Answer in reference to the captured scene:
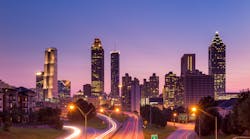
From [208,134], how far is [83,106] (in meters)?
82.5

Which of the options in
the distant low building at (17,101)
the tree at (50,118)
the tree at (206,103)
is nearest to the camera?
the tree at (206,103)

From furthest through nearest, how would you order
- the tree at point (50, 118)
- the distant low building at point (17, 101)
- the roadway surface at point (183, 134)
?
the distant low building at point (17, 101)
the tree at point (50, 118)
the roadway surface at point (183, 134)

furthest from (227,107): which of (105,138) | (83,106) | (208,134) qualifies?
(83,106)

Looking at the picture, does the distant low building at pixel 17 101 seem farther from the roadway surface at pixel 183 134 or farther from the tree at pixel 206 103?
the tree at pixel 206 103

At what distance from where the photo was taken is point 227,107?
140 metres

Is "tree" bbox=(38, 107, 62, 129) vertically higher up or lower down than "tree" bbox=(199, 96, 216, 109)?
lower down

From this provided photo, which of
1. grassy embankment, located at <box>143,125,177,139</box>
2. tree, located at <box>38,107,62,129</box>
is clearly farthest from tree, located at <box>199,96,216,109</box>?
tree, located at <box>38,107,62,129</box>

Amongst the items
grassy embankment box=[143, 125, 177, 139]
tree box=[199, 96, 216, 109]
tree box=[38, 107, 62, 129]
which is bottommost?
grassy embankment box=[143, 125, 177, 139]

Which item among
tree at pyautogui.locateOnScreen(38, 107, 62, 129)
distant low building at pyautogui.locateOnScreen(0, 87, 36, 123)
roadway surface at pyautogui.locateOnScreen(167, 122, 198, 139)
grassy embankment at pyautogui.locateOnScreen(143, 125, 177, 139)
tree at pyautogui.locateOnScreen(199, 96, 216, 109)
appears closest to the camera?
tree at pyautogui.locateOnScreen(199, 96, 216, 109)

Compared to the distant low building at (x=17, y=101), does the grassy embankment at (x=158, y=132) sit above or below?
below

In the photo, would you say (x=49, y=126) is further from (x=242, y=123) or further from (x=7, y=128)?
(x=242, y=123)

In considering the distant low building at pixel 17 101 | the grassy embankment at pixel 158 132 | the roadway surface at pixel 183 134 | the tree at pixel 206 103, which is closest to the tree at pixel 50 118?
the distant low building at pixel 17 101

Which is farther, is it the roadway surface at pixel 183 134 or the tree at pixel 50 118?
the tree at pixel 50 118

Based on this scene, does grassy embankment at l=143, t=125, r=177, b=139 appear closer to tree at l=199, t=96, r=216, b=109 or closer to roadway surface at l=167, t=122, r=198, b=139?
roadway surface at l=167, t=122, r=198, b=139
